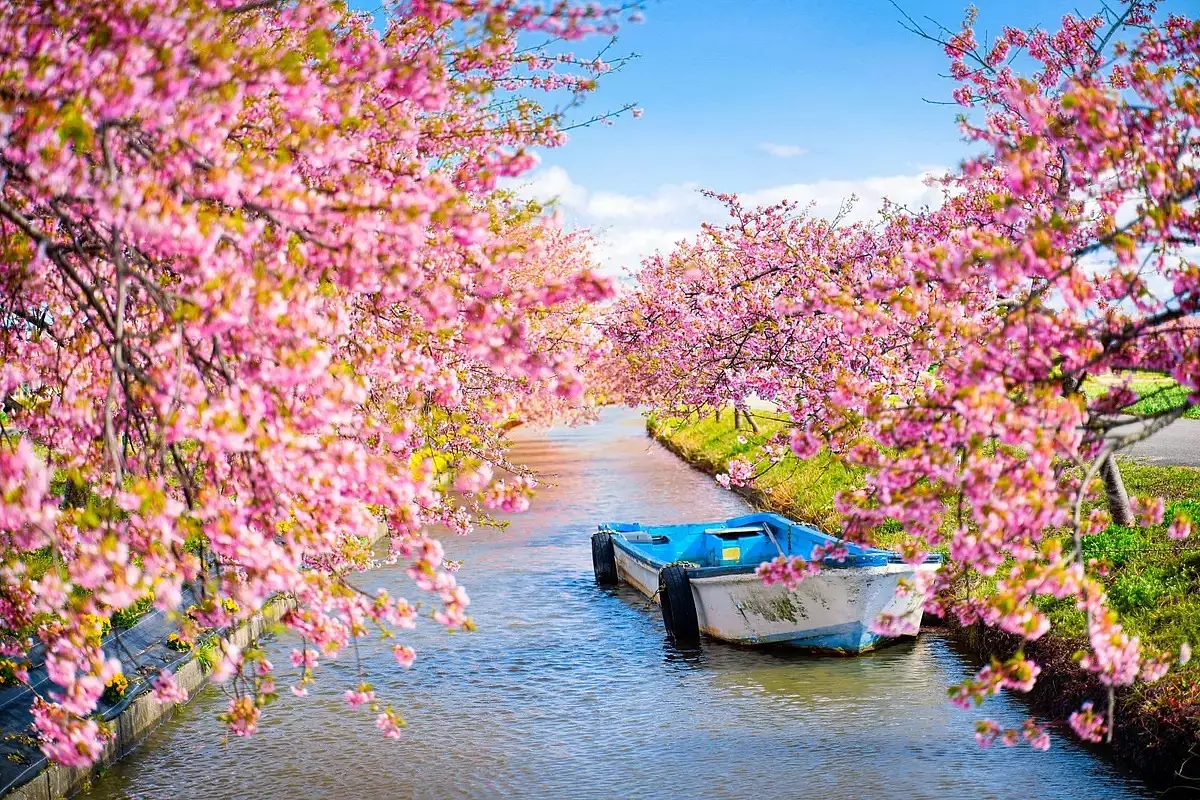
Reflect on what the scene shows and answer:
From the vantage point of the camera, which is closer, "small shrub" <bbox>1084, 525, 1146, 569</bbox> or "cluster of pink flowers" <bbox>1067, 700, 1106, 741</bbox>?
"cluster of pink flowers" <bbox>1067, 700, 1106, 741</bbox>

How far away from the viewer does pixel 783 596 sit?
14.1m

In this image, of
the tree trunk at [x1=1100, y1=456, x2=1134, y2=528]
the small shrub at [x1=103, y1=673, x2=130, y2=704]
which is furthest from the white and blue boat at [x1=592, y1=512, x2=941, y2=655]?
the small shrub at [x1=103, y1=673, x2=130, y2=704]

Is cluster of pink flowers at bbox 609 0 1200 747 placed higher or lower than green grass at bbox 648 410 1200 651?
higher

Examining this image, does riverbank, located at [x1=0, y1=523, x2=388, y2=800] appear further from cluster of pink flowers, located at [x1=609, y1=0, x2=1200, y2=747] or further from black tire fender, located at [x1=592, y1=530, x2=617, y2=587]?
black tire fender, located at [x1=592, y1=530, x2=617, y2=587]

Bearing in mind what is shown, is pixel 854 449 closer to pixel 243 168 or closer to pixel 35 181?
pixel 243 168

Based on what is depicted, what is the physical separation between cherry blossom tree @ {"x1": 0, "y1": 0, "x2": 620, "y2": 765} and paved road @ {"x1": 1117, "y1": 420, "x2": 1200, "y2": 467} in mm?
16398

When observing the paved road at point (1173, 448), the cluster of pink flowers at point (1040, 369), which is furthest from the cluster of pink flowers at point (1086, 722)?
the paved road at point (1173, 448)

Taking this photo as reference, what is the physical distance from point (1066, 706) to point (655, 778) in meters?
4.09

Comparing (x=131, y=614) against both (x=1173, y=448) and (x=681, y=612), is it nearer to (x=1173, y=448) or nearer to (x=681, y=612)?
(x=681, y=612)

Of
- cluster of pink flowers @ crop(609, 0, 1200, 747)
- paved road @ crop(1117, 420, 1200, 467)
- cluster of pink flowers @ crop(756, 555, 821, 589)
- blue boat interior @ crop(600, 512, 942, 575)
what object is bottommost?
blue boat interior @ crop(600, 512, 942, 575)

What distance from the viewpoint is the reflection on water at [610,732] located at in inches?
401

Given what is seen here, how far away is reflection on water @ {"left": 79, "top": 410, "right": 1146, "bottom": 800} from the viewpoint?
33.4ft

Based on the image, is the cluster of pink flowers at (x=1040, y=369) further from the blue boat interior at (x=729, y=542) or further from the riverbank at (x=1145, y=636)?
the blue boat interior at (x=729, y=542)

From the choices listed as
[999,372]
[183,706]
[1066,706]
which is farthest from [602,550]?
[999,372]
